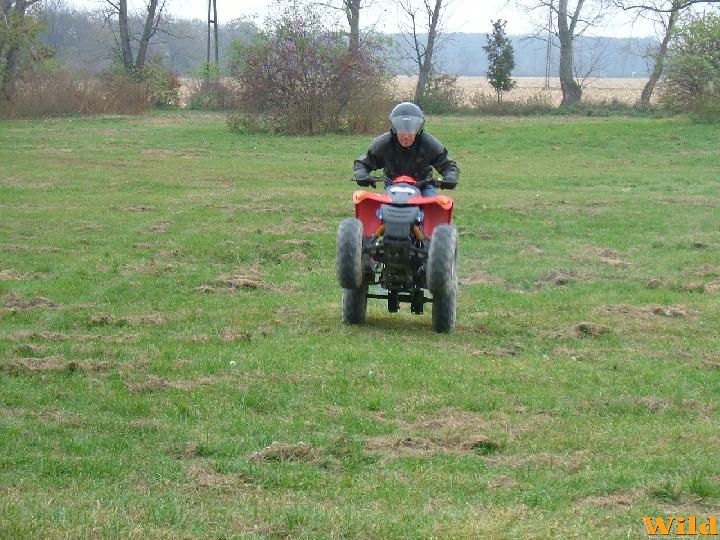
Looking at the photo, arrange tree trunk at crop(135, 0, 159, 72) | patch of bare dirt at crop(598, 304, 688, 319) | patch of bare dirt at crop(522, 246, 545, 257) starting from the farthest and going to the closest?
tree trunk at crop(135, 0, 159, 72) → patch of bare dirt at crop(522, 246, 545, 257) → patch of bare dirt at crop(598, 304, 688, 319)

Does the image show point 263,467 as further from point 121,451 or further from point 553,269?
point 553,269

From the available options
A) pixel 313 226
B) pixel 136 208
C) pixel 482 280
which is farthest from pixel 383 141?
pixel 136 208

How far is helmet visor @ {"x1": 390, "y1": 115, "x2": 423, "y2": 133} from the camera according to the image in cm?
1059

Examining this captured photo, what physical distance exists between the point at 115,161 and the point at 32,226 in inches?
431

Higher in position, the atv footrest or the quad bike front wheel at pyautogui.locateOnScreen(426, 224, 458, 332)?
the quad bike front wheel at pyautogui.locateOnScreen(426, 224, 458, 332)

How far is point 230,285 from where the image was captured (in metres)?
13.7

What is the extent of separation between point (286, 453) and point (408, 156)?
4.79 metres

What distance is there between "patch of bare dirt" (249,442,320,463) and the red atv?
3.57 meters

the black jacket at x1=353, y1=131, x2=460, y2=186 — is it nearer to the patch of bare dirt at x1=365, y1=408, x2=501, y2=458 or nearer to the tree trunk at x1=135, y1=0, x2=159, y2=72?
the patch of bare dirt at x1=365, y1=408, x2=501, y2=458

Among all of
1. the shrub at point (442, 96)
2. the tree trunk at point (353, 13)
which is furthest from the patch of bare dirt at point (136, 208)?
the shrub at point (442, 96)

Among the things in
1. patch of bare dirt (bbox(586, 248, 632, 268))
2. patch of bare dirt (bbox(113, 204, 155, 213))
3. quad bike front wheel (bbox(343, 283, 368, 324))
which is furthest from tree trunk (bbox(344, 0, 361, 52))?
quad bike front wheel (bbox(343, 283, 368, 324))

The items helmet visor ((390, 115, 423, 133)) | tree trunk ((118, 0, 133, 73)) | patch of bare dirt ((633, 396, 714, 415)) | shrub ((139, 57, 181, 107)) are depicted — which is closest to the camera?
patch of bare dirt ((633, 396, 714, 415))

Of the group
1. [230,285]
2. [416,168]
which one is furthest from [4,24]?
[416,168]

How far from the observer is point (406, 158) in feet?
35.9
